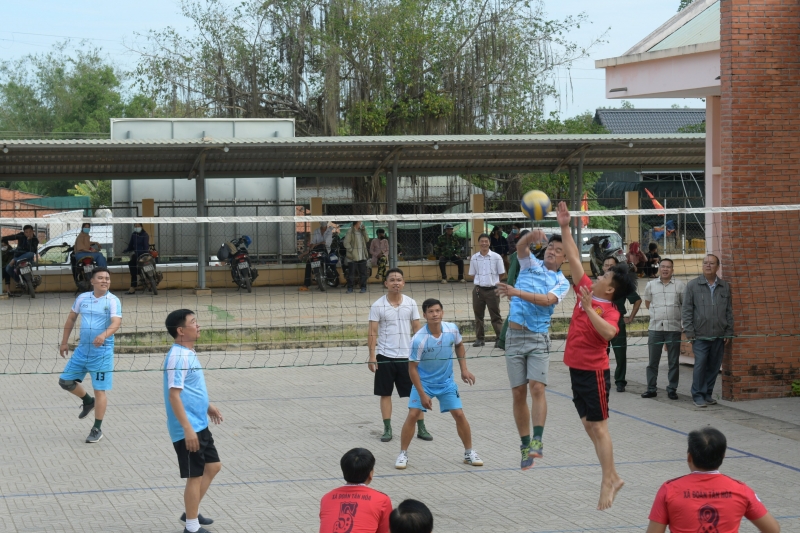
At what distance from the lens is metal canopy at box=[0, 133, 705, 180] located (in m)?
21.8

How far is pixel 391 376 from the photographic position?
9.20 meters

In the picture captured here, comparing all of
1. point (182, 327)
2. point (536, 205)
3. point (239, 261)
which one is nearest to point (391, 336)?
point (536, 205)

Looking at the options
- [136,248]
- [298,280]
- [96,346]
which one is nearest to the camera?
[96,346]

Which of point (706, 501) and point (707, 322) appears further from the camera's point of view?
point (707, 322)

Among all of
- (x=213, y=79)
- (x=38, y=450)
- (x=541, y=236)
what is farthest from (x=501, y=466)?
(x=213, y=79)

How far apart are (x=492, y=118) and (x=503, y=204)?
3.55 metres

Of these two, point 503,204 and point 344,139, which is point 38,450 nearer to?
point 344,139

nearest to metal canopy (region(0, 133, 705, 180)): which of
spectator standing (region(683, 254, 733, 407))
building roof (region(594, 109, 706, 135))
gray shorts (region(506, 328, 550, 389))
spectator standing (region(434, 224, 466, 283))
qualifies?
spectator standing (region(434, 224, 466, 283))

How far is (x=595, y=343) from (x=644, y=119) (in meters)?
53.7

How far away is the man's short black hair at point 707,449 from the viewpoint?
15.0 ft

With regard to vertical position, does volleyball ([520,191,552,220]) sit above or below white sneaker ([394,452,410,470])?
above

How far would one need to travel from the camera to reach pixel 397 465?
27.3 ft

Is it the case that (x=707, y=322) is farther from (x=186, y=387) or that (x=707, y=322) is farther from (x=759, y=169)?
(x=186, y=387)

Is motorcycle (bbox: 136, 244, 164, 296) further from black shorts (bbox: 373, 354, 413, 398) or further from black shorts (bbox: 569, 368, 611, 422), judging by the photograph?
black shorts (bbox: 569, 368, 611, 422)
